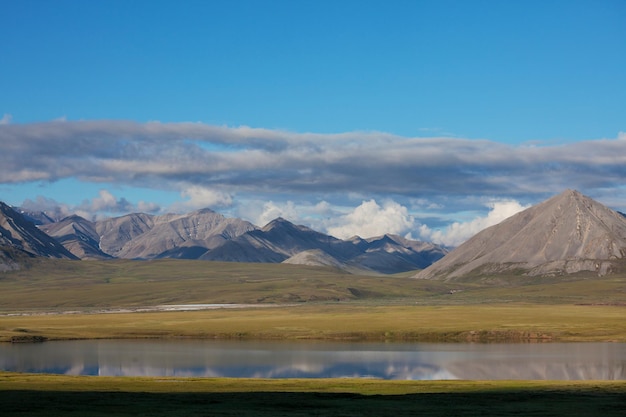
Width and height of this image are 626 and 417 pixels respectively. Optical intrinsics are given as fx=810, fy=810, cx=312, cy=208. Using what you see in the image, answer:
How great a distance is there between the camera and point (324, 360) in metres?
102

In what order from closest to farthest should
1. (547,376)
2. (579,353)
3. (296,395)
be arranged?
(296,395) < (547,376) < (579,353)

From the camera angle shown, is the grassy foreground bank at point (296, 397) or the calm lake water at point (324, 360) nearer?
the grassy foreground bank at point (296, 397)

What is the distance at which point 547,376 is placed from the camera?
84.4m

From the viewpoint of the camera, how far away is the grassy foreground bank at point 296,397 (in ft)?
167

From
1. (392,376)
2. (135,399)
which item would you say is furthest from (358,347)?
(135,399)

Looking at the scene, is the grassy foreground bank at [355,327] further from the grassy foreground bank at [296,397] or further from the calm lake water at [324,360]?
the grassy foreground bank at [296,397]

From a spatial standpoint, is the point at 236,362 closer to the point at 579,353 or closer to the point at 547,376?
the point at 547,376

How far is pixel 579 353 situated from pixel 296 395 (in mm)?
59613

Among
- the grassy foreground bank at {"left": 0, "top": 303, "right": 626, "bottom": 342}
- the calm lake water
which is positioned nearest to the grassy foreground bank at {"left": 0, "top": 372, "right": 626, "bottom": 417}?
the calm lake water

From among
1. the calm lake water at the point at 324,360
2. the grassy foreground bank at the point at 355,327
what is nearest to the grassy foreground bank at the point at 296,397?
the calm lake water at the point at 324,360

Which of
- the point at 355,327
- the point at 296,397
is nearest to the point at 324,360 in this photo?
the point at 296,397

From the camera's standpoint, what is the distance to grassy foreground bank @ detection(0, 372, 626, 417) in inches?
2000

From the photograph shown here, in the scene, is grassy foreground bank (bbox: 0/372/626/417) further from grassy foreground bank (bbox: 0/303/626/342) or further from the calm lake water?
grassy foreground bank (bbox: 0/303/626/342)

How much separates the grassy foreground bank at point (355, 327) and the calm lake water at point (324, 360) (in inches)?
558
